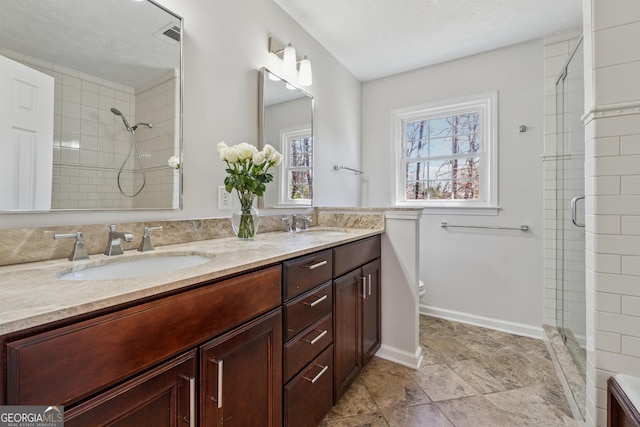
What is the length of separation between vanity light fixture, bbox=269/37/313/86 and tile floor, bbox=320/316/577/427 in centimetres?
203

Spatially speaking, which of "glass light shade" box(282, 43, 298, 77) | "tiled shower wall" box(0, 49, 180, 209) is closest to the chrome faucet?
"tiled shower wall" box(0, 49, 180, 209)

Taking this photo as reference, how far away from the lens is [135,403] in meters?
0.62

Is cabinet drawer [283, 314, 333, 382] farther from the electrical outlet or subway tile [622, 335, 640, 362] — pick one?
subway tile [622, 335, 640, 362]

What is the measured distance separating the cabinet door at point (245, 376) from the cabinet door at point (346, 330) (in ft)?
1.49

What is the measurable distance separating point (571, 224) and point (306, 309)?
1.91 metres

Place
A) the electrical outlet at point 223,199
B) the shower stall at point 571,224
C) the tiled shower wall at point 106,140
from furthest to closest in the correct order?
the shower stall at point 571,224, the electrical outlet at point 223,199, the tiled shower wall at point 106,140

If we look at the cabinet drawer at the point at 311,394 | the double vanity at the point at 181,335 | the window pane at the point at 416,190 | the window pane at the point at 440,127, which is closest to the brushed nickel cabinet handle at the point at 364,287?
the double vanity at the point at 181,335

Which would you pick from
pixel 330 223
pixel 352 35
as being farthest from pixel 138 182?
pixel 352 35

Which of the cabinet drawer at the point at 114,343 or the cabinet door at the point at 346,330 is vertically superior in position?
the cabinet drawer at the point at 114,343

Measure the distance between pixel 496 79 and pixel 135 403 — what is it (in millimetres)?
3117

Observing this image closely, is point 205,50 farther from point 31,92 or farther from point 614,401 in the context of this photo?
point 614,401

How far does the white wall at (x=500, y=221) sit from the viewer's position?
2.32m

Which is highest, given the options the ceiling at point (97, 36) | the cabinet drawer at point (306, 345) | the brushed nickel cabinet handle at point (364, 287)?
the ceiling at point (97, 36)

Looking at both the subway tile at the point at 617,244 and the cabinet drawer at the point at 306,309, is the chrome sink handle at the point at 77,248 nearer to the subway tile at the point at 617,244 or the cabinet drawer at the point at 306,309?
the cabinet drawer at the point at 306,309
